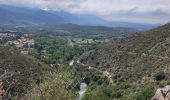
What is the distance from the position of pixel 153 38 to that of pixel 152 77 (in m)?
31.9

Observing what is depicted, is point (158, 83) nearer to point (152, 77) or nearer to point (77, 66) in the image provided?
point (152, 77)

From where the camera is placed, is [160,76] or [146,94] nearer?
[146,94]

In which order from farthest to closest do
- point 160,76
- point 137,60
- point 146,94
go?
1. point 137,60
2. point 160,76
3. point 146,94

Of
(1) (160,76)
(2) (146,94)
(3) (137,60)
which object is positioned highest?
(2) (146,94)

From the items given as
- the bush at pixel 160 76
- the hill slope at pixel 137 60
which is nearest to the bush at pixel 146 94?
the hill slope at pixel 137 60

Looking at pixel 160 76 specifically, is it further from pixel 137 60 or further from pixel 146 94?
pixel 137 60

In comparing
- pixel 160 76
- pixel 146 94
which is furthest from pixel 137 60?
pixel 146 94

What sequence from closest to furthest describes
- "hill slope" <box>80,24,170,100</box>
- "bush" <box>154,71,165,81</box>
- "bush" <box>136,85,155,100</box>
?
"bush" <box>136,85,155,100</box> < "bush" <box>154,71,165,81</box> < "hill slope" <box>80,24,170,100</box>

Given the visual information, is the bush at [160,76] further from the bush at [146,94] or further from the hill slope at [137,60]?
the bush at [146,94]

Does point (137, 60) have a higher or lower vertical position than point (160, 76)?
lower

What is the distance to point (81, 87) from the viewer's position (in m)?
102

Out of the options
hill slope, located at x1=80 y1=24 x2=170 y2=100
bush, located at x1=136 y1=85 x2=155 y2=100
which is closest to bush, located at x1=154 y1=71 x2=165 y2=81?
hill slope, located at x1=80 y1=24 x2=170 y2=100

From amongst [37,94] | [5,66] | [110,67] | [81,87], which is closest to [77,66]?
[110,67]

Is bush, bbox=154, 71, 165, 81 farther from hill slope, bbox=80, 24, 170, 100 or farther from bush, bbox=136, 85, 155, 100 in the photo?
bush, bbox=136, 85, 155, 100
